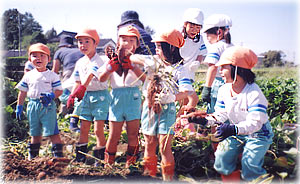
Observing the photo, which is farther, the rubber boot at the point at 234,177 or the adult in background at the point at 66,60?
the adult in background at the point at 66,60

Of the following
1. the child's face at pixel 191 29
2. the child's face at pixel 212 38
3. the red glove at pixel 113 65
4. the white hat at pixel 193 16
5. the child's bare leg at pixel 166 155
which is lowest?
the child's bare leg at pixel 166 155

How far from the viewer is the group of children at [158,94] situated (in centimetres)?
260

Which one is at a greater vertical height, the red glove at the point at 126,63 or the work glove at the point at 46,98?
the red glove at the point at 126,63

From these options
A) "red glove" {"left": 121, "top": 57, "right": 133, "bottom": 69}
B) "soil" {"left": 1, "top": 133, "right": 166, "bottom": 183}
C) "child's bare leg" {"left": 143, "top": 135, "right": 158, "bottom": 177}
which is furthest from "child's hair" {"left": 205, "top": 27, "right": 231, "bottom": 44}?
"soil" {"left": 1, "top": 133, "right": 166, "bottom": 183}

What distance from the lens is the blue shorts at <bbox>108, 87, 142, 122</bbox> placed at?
3352 millimetres

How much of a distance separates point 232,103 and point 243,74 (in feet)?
0.90

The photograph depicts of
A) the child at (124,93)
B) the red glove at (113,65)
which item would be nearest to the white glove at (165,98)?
the child at (124,93)

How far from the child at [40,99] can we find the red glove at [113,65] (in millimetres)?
957

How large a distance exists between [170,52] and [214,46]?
0.86 m

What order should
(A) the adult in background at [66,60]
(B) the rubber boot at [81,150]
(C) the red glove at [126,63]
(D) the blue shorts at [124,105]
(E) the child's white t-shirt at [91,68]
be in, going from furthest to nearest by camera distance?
(A) the adult in background at [66,60] < (B) the rubber boot at [81,150] < (E) the child's white t-shirt at [91,68] < (D) the blue shorts at [124,105] < (C) the red glove at [126,63]

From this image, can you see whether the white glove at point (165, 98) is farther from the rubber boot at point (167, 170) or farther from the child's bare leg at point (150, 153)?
the rubber boot at point (167, 170)

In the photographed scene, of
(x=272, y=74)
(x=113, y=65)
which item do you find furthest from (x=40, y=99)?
(x=272, y=74)

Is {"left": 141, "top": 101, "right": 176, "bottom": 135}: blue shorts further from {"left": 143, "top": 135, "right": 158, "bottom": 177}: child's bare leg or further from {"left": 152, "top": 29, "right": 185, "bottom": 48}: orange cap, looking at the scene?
{"left": 152, "top": 29, "right": 185, "bottom": 48}: orange cap

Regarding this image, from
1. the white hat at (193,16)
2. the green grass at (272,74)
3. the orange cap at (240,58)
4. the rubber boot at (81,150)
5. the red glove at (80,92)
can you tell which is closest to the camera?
the orange cap at (240,58)
